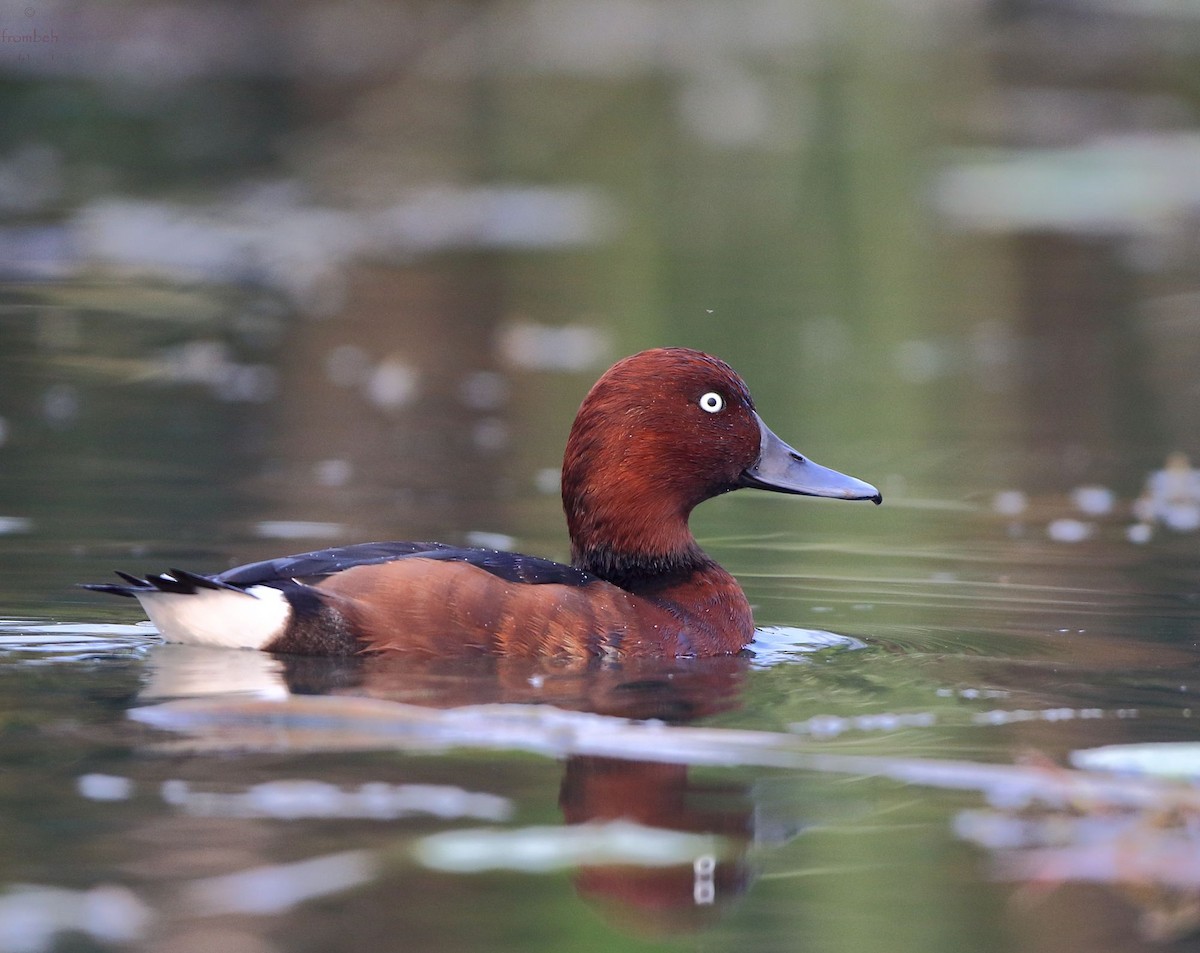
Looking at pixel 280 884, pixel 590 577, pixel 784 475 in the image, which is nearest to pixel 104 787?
pixel 280 884

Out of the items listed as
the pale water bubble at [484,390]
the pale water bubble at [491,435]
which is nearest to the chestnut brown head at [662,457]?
the pale water bubble at [491,435]

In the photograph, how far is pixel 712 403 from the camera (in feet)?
21.8

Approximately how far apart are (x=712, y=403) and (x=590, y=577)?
2.67ft

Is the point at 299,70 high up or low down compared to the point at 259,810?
up

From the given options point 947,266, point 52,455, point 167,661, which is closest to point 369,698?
point 167,661

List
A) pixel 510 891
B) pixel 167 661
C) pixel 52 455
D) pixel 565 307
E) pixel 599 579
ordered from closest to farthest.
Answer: pixel 510 891 < pixel 167 661 < pixel 599 579 < pixel 52 455 < pixel 565 307

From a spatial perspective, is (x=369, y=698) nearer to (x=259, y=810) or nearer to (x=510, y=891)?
(x=259, y=810)

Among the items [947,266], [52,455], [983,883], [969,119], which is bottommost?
[983,883]

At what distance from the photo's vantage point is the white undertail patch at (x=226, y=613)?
18.5ft

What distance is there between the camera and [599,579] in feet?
20.6

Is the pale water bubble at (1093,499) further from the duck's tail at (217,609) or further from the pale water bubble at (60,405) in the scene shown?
the pale water bubble at (60,405)

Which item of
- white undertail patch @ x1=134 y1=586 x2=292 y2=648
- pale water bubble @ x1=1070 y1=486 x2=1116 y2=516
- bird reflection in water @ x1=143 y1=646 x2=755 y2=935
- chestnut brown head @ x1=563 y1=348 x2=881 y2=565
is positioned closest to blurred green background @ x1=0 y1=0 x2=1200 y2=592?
pale water bubble @ x1=1070 y1=486 x2=1116 y2=516

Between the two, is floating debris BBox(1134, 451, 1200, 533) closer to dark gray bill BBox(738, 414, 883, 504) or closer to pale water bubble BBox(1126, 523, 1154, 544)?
pale water bubble BBox(1126, 523, 1154, 544)

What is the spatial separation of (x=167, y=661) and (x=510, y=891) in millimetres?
2078
